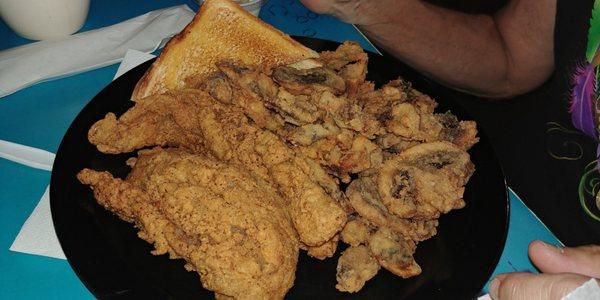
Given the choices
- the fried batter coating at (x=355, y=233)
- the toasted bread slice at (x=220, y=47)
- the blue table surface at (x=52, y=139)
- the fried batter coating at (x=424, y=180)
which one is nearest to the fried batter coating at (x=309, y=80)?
the toasted bread slice at (x=220, y=47)

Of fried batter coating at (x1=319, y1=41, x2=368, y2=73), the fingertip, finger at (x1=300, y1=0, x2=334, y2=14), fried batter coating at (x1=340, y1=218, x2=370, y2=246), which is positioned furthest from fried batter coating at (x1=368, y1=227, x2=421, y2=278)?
finger at (x1=300, y1=0, x2=334, y2=14)

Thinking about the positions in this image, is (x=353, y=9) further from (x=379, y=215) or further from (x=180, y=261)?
(x=180, y=261)

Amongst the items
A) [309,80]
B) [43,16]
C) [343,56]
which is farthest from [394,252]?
[43,16]

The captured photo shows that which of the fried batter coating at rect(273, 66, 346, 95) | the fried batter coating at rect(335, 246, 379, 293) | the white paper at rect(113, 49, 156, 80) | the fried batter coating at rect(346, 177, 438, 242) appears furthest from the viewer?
the white paper at rect(113, 49, 156, 80)

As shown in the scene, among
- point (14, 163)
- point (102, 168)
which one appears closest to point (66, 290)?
point (102, 168)

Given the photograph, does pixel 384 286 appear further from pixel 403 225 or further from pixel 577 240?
pixel 577 240

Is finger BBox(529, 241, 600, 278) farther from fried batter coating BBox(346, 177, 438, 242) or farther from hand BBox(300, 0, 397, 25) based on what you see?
hand BBox(300, 0, 397, 25)
